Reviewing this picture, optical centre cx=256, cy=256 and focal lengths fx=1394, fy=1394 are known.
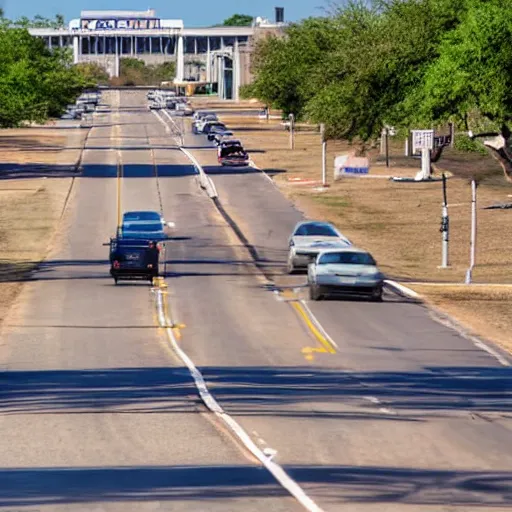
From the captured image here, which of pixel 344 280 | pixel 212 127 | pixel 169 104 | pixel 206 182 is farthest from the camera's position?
pixel 169 104

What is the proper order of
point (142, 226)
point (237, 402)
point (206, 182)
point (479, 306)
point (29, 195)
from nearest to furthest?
point (237, 402)
point (479, 306)
point (142, 226)
point (29, 195)
point (206, 182)

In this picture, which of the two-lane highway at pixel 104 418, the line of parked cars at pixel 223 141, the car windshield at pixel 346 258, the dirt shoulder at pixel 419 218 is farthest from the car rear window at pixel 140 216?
the line of parked cars at pixel 223 141

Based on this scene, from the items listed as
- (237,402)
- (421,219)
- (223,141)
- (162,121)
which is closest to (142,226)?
(421,219)

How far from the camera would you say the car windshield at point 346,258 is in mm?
34969

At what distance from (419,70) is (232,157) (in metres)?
42.9

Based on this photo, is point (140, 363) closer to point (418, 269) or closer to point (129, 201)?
point (418, 269)

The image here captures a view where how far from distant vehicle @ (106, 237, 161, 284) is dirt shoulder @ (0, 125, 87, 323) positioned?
8.97 feet

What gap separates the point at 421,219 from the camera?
57.2 m

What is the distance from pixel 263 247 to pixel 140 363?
24623 mm

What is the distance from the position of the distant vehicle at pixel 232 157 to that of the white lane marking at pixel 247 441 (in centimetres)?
5984

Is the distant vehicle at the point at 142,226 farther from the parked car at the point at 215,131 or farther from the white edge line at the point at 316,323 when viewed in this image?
the parked car at the point at 215,131

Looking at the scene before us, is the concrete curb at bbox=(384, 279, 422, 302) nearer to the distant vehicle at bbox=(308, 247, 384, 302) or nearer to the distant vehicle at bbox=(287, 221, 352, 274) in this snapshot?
the distant vehicle at bbox=(308, 247, 384, 302)

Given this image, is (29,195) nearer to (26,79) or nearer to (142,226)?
(26,79)

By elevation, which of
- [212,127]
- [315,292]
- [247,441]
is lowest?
[315,292]
